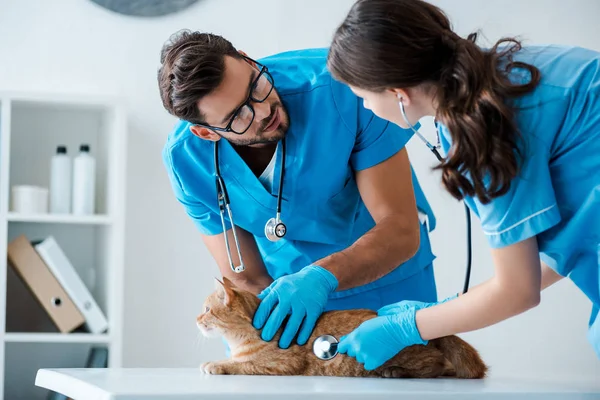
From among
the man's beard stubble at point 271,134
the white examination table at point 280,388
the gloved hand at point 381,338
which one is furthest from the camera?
the man's beard stubble at point 271,134

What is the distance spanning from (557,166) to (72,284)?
1796mm

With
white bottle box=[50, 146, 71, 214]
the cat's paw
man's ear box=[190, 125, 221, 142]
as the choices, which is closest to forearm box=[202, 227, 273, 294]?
man's ear box=[190, 125, 221, 142]

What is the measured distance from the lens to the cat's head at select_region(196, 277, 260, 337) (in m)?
1.32

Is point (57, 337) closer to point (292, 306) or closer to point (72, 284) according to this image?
point (72, 284)

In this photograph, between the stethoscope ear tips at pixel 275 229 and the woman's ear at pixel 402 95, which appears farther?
the stethoscope ear tips at pixel 275 229

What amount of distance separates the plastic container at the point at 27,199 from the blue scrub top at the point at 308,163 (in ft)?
3.28

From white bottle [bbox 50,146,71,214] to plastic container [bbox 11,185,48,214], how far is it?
0.04 metres

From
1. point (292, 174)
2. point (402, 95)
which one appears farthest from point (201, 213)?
point (402, 95)

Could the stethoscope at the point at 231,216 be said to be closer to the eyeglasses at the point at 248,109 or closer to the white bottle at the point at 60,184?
the eyeglasses at the point at 248,109

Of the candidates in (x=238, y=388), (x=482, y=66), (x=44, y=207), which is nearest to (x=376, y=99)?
(x=482, y=66)

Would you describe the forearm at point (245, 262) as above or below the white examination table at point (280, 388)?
below

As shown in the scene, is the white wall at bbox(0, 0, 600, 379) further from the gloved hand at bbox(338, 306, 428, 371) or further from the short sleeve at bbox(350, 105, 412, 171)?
the gloved hand at bbox(338, 306, 428, 371)

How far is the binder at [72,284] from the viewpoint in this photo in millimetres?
2379

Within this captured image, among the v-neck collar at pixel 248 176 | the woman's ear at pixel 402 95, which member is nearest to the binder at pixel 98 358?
the v-neck collar at pixel 248 176
